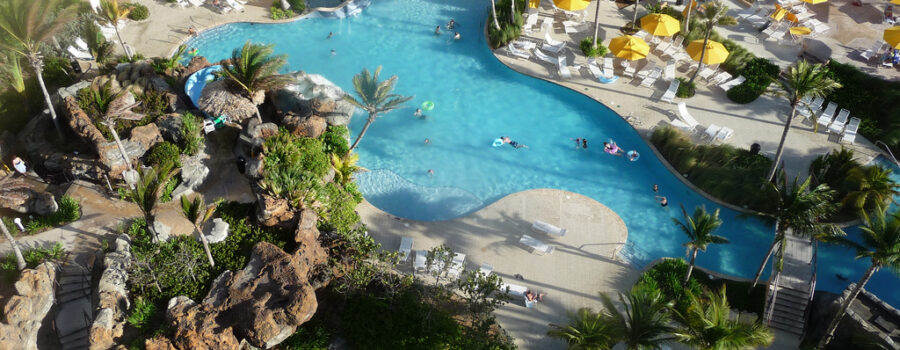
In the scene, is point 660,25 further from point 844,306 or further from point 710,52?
point 844,306

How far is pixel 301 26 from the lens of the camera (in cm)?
3722

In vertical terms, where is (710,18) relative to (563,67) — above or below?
above

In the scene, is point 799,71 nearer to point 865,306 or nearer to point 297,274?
point 865,306

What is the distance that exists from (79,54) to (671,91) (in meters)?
32.3

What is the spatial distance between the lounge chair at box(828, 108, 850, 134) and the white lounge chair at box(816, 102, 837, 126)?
25 cm

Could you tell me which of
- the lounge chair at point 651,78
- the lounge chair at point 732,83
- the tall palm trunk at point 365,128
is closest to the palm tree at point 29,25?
the tall palm trunk at point 365,128

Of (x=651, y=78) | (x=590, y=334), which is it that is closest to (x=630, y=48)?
(x=651, y=78)

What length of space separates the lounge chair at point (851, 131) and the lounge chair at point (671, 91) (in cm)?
806

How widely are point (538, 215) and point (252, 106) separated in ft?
47.2

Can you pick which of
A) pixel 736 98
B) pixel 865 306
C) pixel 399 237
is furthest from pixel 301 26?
pixel 865 306

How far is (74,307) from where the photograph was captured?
21.3 metres

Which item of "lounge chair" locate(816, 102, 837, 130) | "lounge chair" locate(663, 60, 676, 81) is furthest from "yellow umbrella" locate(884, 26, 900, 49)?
"lounge chair" locate(663, 60, 676, 81)

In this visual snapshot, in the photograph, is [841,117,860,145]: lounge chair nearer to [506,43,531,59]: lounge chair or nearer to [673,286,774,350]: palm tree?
[673,286,774,350]: palm tree

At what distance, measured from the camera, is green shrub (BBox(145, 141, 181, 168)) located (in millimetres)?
25891
